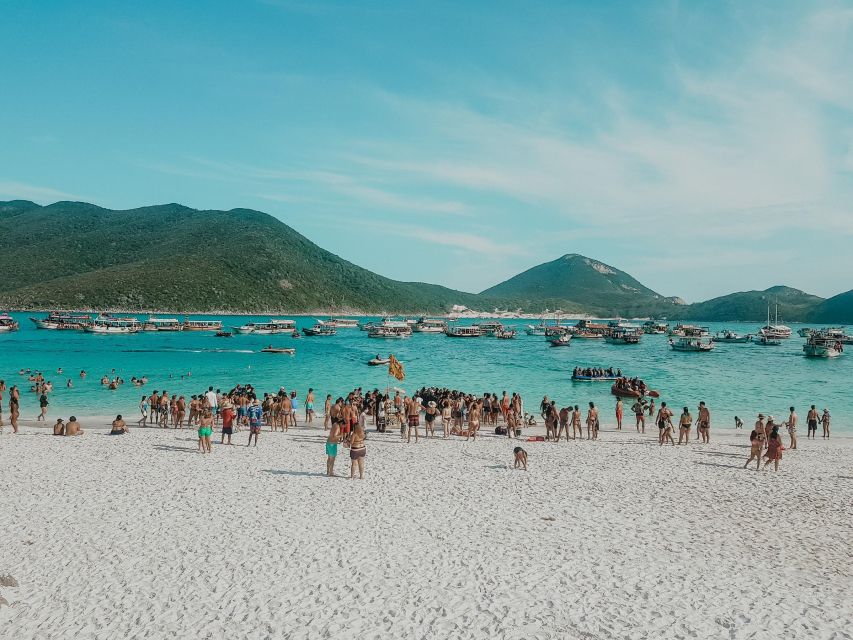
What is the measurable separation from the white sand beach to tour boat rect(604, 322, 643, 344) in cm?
9726

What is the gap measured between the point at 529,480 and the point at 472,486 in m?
1.88

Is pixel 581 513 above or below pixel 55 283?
below

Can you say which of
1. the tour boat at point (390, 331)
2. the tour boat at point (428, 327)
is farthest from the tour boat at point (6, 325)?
the tour boat at point (428, 327)

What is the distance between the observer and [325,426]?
2425 cm

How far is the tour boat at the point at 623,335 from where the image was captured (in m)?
111

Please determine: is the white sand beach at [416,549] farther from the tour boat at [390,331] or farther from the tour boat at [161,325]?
the tour boat at [161,325]

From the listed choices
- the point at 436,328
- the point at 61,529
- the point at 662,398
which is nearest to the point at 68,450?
the point at 61,529

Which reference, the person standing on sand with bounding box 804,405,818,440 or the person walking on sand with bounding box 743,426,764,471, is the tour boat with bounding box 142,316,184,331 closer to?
the person standing on sand with bounding box 804,405,818,440

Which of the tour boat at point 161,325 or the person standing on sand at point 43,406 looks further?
the tour boat at point 161,325

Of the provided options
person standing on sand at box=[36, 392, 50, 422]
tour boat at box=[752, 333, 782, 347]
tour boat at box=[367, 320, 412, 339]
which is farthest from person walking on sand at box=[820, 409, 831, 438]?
tour boat at box=[752, 333, 782, 347]

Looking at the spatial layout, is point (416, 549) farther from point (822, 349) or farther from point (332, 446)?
point (822, 349)

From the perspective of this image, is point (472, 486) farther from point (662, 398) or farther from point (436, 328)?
point (436, 328)

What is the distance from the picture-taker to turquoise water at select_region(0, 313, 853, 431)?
122ft

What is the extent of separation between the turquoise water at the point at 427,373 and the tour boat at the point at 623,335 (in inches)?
743
